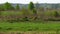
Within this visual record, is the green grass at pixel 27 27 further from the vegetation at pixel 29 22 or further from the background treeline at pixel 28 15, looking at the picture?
the background treeline at pixel 28 15

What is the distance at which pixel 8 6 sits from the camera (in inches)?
2195

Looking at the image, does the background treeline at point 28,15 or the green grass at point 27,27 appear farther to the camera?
the background treeline at point 28,15

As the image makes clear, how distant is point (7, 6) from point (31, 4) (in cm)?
617

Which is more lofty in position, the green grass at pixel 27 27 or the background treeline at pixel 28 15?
the green grass at pixel 27 27

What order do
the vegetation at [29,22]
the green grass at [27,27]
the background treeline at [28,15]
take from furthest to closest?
the background treeline at [28,15] → the vegetation at [29,22] → the green grass at [27,27]

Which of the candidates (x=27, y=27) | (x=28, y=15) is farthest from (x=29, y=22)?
(x=28, y=15)

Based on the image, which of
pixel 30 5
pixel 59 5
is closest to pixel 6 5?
pixel 30 5

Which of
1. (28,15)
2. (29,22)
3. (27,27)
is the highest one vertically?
(27,27)

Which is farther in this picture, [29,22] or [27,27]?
[29,22]

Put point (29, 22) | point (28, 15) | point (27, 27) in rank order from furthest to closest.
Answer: point (28, 15) < point (29, 22) < point (27, 27)

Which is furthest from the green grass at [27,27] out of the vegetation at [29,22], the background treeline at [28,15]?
the background treeline at [28,15]

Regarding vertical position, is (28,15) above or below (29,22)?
below

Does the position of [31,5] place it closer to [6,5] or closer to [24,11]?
[6,5]

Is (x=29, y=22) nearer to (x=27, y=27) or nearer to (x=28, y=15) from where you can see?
(x=27, y=27)
